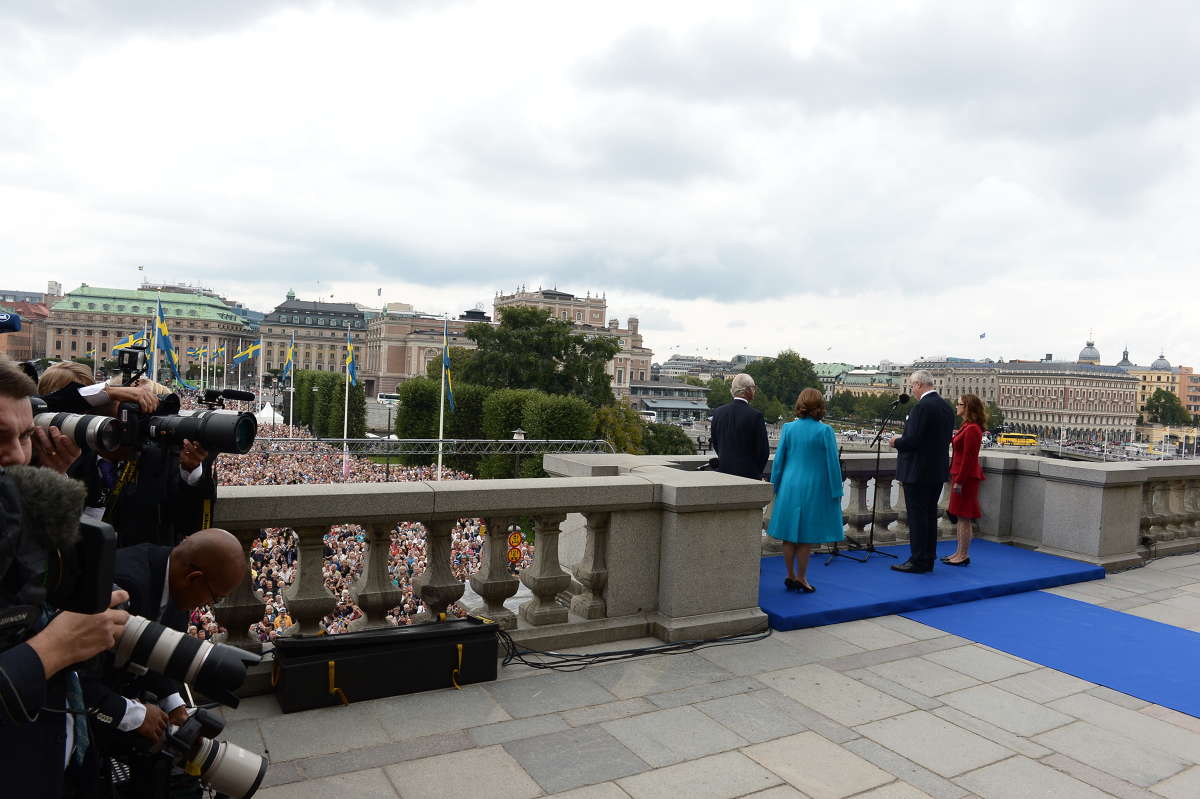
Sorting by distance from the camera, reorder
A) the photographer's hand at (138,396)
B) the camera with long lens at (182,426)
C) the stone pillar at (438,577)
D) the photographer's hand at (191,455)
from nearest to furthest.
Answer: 1. the camera with long lens at (182,426)
2. the photographer's hand at (138,396)
3. the photographer's hand at (191,455)
4. the stone pillar at (438,577)

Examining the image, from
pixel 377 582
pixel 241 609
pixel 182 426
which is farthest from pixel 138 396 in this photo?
pixel 377 582

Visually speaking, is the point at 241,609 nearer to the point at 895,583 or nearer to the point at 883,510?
the point at 895,583

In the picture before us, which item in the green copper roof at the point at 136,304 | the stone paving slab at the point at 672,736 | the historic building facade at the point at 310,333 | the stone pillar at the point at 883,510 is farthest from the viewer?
the historic building facade at the point at 310,333

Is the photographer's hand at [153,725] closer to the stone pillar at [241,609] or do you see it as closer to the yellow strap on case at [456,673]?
the stone pillar at [241,609]

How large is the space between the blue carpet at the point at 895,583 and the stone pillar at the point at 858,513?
32 cm

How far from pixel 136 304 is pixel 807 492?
129m

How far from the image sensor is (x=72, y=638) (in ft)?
5.98

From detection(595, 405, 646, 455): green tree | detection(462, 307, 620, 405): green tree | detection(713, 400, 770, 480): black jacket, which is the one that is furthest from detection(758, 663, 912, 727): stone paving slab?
detection(462, 307, 620, 405): green tree

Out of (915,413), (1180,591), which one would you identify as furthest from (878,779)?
(1180,591)

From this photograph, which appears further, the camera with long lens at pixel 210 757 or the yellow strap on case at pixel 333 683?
the yellow strap on case at pixel 333 683

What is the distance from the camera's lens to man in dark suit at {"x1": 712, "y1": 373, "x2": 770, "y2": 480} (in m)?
6.40

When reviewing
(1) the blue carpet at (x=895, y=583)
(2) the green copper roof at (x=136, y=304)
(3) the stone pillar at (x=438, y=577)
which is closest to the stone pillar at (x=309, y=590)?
(3) the stone pillar at (x=438, y=577)

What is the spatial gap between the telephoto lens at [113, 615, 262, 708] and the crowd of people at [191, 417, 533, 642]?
196 cm

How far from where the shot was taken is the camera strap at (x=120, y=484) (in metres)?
2.86
